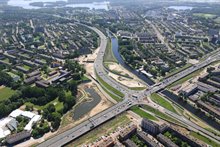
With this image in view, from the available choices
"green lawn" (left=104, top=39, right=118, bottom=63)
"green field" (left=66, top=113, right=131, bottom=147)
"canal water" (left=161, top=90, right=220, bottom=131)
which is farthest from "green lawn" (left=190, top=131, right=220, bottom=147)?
"green lawn" (left=104, top=39, right=118, bottom=63)

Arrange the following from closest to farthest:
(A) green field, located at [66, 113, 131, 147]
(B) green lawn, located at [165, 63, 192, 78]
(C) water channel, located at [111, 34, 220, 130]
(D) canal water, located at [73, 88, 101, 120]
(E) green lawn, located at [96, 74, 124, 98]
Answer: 1. (A) green field, located at [66, 113, 131, 147]
2. (C) water channel, located at [111, 34, 220, 130]
3. (D) canal water, located at [73, 88, 101, 120]
4. (E) green lawn, located at [96, 74, 124, 98]
5. (B) green lawn, located at [165, 63, 192, 78]

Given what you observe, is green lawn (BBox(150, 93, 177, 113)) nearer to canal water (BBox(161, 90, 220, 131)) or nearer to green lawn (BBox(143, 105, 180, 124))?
canal water (BBox(161, 90, 220, 131))

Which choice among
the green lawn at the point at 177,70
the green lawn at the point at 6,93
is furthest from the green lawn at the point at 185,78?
the green lawn at the point at 6,93

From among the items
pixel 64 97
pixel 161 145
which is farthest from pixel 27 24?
pixel 161 145

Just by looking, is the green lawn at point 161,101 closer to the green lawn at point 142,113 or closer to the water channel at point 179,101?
the water channel at point 179,101

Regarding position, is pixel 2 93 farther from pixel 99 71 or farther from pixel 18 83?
pixel 99 71

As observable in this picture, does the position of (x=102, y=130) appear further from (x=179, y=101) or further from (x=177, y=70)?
Answer: (x=177, y=70)
